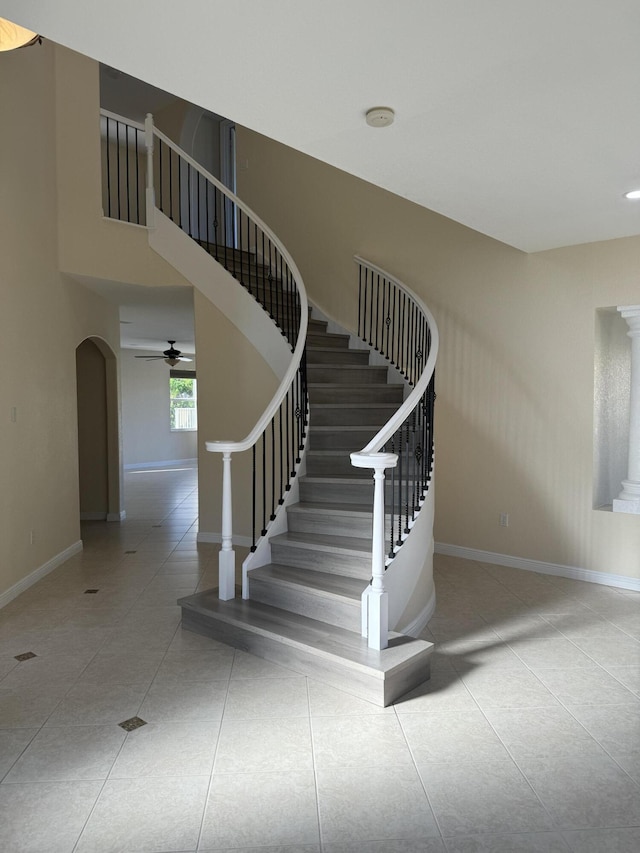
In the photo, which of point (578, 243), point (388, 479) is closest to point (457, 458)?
point (388, 479)

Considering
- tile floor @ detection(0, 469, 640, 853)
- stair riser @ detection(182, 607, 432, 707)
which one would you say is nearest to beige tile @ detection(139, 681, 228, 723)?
tile floor @ detection(0, 469, 640, 853)

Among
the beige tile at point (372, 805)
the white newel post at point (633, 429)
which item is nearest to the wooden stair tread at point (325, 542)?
the beige tile at point (372, 805)

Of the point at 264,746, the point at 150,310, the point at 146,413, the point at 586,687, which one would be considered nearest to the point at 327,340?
the point at 150,310

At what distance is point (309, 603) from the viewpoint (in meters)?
3.62

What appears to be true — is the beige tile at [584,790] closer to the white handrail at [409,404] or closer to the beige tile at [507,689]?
the beige tile at [507,689]

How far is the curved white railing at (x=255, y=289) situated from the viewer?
3.96 m

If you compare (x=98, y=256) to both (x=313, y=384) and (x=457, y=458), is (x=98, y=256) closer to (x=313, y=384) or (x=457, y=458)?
(x=313, y=384)

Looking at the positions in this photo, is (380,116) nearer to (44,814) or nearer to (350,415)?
(350,415)

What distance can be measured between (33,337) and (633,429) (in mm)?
4885

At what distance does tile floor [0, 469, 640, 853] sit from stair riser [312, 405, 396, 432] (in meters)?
1.81

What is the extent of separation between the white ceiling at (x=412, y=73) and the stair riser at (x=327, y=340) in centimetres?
278

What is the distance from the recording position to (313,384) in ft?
18.6

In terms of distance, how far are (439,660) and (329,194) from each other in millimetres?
5164

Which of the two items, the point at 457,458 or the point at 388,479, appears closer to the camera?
the point at 388,479
